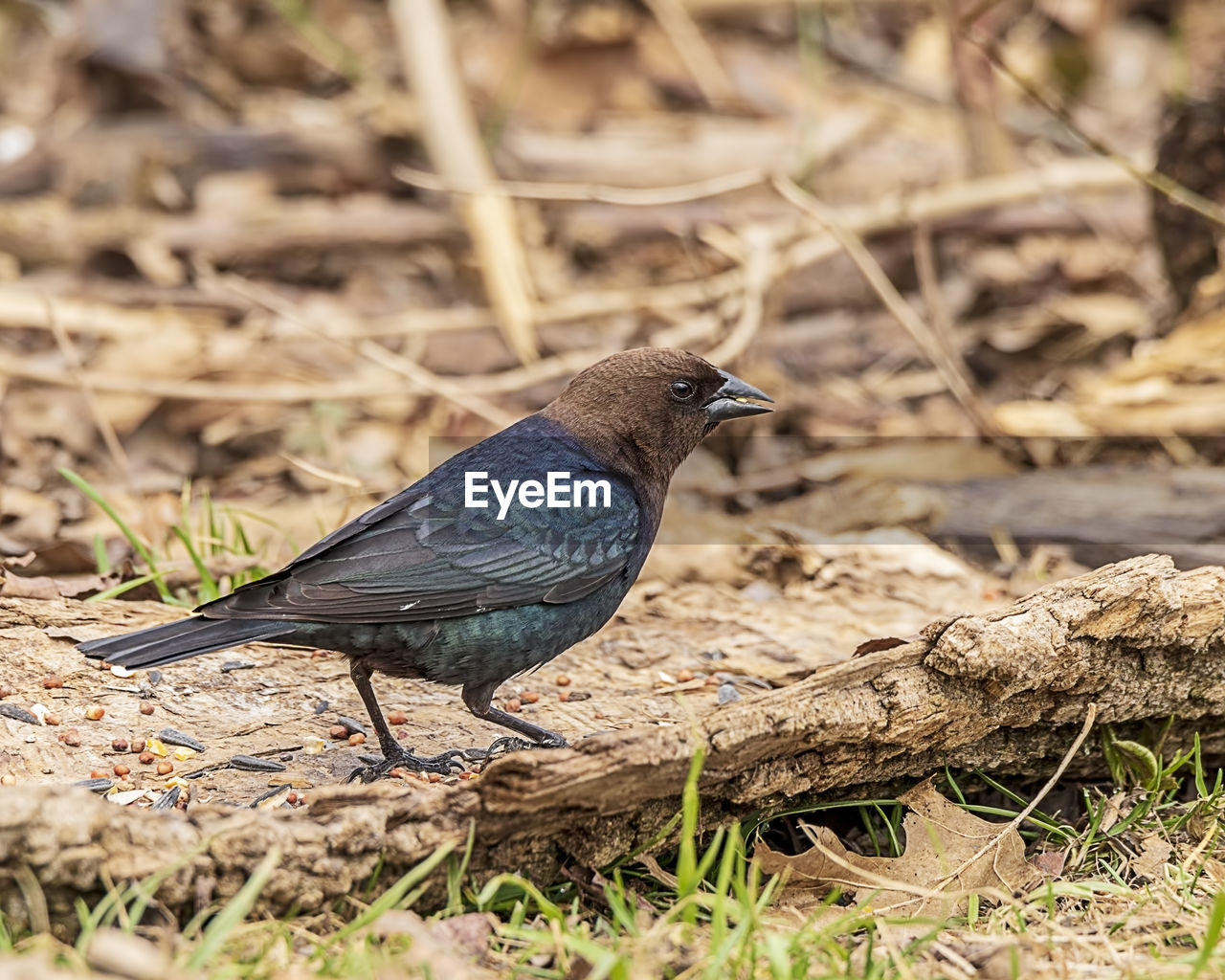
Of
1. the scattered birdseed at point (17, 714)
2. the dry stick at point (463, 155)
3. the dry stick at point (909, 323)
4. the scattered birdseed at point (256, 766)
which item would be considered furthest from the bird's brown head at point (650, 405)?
the dry stick at point (463, 155)

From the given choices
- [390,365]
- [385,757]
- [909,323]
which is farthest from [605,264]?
[385,757]

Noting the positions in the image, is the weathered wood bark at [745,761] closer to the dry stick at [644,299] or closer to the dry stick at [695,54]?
the dry stick at [644,299]

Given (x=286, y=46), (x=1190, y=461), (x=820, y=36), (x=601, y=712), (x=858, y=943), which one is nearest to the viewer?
(x=858, y=943)

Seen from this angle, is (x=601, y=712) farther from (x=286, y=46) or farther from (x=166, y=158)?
(x=286, y=46)

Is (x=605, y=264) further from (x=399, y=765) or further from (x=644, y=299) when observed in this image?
(x=399, y=765)

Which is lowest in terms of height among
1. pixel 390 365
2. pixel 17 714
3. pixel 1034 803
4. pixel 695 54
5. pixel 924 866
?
pixel 924 866

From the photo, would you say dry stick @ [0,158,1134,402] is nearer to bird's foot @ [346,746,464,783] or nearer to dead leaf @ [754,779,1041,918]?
bird's foot @ [346,746,464,783]

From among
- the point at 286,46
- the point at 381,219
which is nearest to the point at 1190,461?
the point at 381,219
